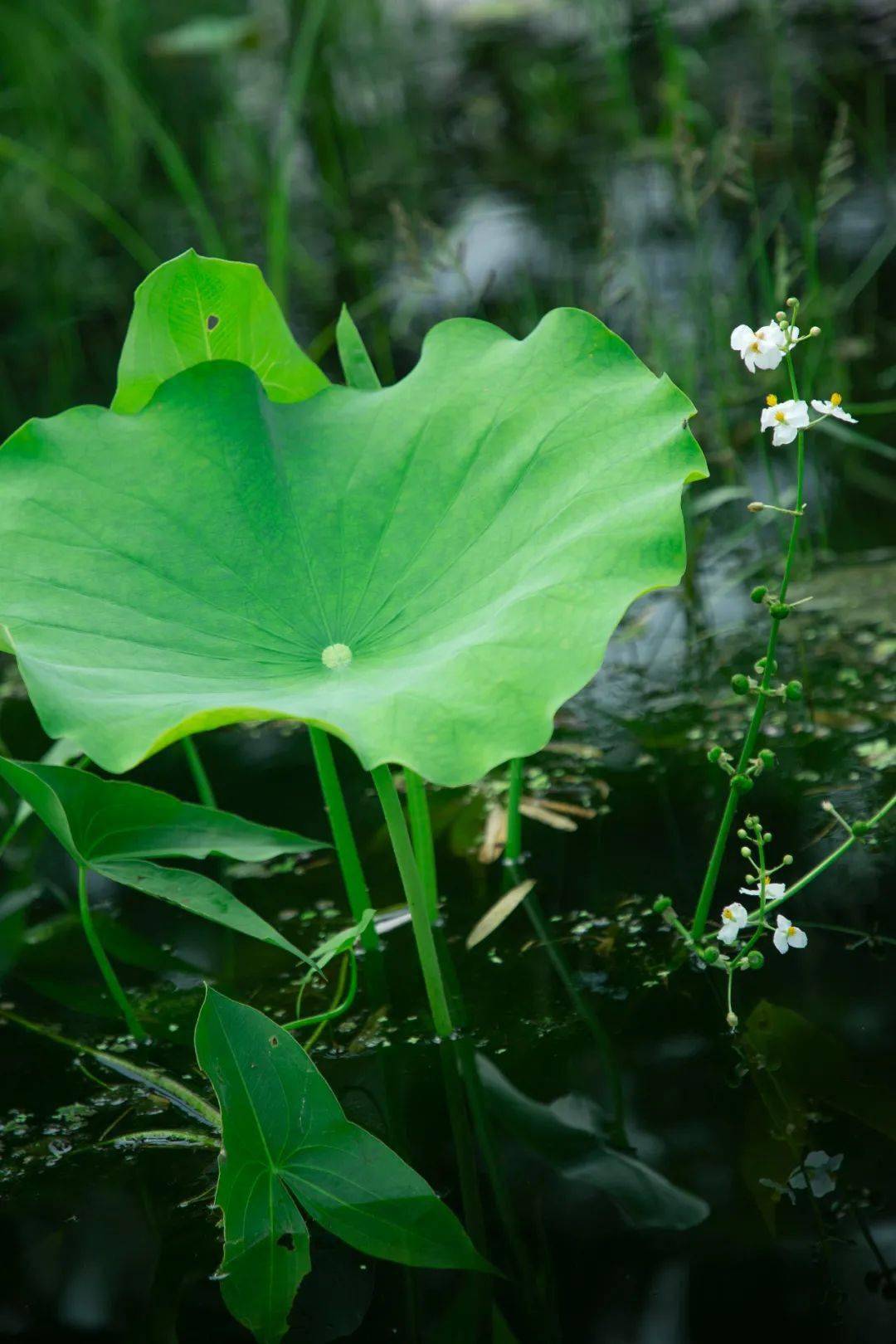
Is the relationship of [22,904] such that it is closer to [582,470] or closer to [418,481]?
[418,481]

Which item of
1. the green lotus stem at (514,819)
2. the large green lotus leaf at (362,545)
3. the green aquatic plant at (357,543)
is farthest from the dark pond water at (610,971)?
the large green lotus leaf at (362,545)

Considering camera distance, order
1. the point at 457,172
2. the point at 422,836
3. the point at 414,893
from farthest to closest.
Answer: the point at 457,172 → the point at 422,836 → the point at 414,893

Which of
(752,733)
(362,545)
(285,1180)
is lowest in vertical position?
(285,1180)

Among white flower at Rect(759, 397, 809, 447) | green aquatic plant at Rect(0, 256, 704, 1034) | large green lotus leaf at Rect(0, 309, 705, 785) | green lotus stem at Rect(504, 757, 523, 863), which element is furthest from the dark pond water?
white flower at Rect(759, 397, 809, 447)

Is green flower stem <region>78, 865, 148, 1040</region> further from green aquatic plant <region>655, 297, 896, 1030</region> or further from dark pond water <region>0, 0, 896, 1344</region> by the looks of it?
green aquatic plant <region>655, 297, 896, 1030</region>

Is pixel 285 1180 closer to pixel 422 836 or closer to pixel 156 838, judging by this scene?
pixel 156 838

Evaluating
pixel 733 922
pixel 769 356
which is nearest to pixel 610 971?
pixel 733 922
